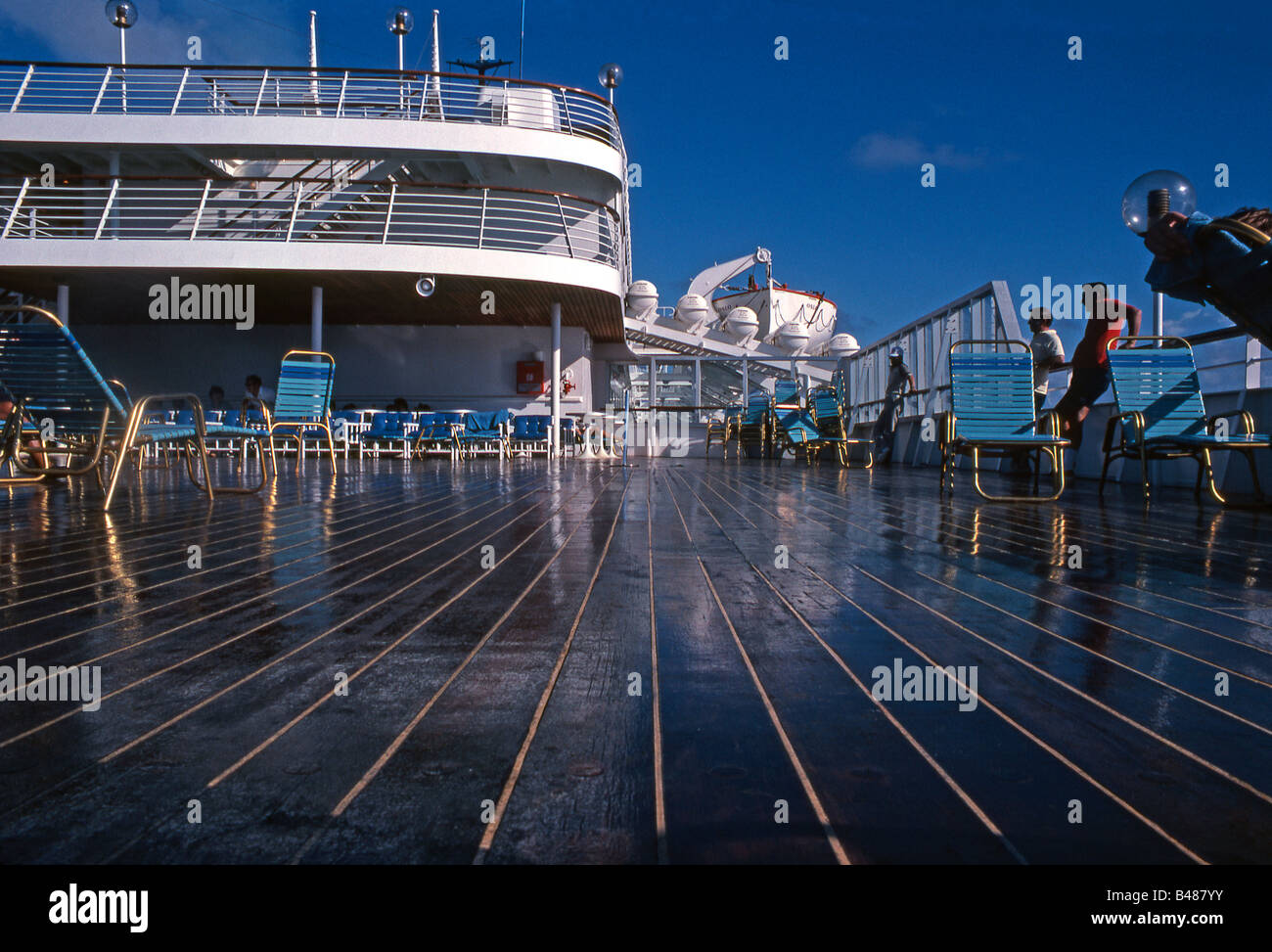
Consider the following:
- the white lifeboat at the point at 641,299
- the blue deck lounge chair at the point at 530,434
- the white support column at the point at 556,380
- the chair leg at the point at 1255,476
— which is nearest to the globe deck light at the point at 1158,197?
the chair leg at the point at 1255,476

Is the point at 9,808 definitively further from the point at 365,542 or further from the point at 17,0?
the point at 17,0

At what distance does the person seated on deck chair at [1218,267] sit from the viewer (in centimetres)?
379

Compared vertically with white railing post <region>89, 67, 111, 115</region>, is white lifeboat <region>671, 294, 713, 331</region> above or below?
below

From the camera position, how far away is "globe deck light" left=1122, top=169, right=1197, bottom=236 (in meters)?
4.18

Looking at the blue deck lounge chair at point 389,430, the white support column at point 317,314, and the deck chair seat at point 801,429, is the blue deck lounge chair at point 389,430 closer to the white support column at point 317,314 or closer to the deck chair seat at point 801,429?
the white support column at point 317,314

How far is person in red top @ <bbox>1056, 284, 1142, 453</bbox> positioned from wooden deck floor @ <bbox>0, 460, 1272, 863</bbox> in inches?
144

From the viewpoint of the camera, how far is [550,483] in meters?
6.69

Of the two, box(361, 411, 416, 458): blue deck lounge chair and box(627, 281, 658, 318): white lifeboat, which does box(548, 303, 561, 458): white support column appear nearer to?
box(361, 411, 416, 458): blue deck lounge chair

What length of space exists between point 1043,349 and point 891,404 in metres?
3.51

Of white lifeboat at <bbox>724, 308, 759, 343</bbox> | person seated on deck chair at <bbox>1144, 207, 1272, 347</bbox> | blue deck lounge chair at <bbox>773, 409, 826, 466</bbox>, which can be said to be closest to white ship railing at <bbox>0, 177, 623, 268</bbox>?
blue deck lounge chair at <bbox>773, 409, 826, 466</bbox>

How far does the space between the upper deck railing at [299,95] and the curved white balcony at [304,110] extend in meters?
0.02

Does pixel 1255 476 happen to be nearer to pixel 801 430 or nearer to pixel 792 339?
pixel 801 430

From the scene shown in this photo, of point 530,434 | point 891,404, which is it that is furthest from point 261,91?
point 891,404
